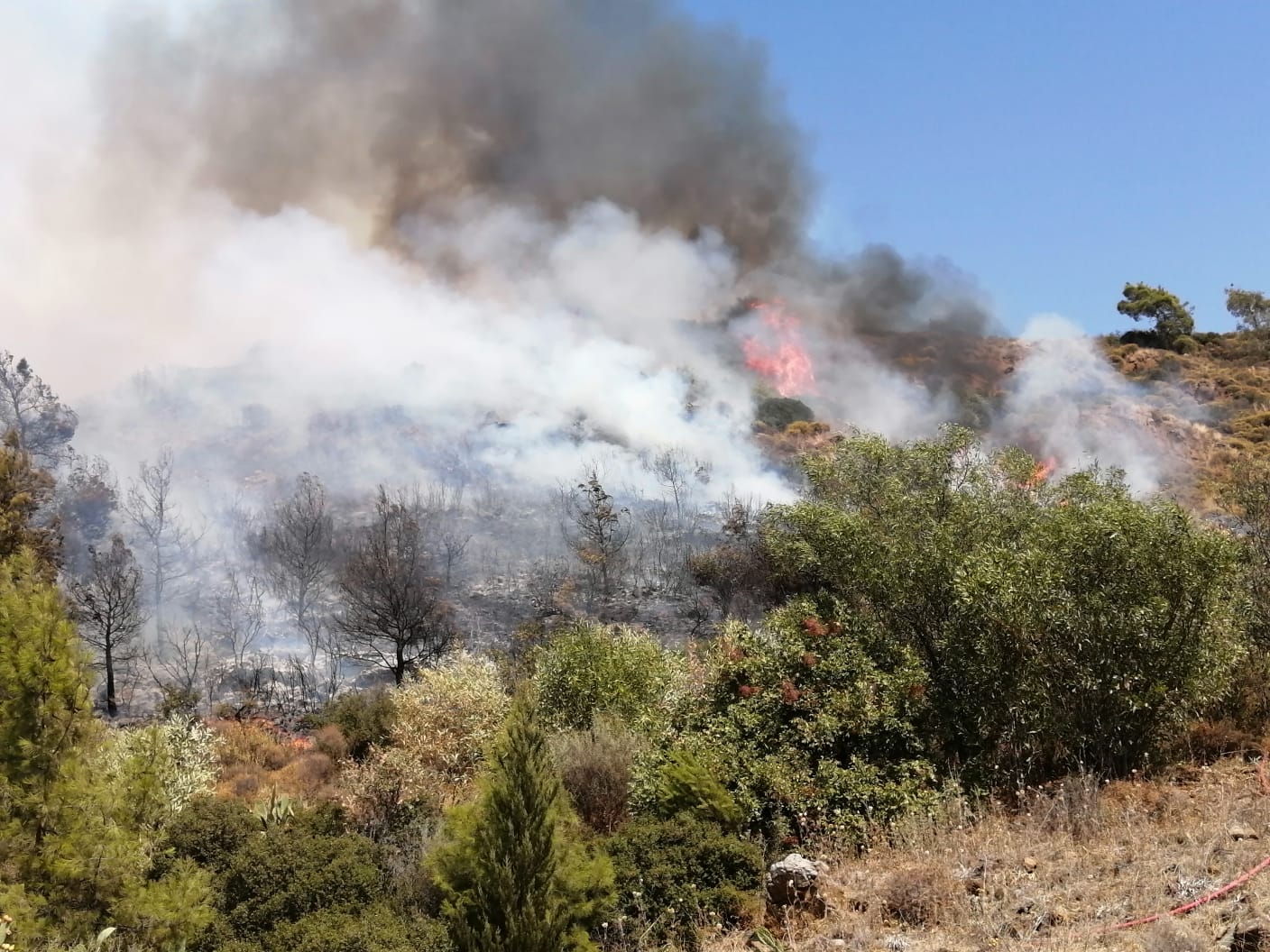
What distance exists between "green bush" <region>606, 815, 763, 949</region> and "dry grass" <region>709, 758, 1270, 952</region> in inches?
28.3

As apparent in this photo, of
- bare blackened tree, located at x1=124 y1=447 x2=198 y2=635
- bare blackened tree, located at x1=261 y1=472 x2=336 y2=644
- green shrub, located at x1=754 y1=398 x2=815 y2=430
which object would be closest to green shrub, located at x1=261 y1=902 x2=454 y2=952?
bare blackened tree, located at x1=261 y1=472 x2=336 y2=644

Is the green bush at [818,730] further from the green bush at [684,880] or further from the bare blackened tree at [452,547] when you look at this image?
the bare blackened tree at [452,547]

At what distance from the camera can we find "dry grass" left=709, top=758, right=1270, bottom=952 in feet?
23.5

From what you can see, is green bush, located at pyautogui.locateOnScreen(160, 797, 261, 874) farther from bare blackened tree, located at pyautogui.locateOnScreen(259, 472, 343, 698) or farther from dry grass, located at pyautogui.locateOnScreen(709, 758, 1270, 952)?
bare blackened tree, located at pyautogui.locateOnScreen(259, 472, 343, 698)

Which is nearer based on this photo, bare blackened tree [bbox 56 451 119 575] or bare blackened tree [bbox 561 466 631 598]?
bare blackened tree [bbox 561 466 631 598]

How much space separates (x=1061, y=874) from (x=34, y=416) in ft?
257

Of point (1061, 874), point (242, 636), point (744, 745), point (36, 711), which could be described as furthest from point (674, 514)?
point (1061, 874)

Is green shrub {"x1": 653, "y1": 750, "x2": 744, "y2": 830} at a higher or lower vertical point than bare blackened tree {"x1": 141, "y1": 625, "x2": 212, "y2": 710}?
lower

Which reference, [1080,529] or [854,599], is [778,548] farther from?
[1080,529]

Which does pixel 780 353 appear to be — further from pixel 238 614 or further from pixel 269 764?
pixel 269 764

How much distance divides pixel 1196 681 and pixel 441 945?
407 inches

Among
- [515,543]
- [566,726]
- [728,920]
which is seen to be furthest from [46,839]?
[515,543]

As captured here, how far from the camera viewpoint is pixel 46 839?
9.82 meters

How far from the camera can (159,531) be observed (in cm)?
5891
